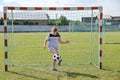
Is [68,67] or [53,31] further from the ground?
[53,31]

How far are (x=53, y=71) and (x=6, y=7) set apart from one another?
292cm

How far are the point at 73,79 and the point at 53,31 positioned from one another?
2.36 m

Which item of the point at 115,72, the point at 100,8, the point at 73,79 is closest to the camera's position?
the point at 73,79

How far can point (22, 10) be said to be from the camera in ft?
37.7

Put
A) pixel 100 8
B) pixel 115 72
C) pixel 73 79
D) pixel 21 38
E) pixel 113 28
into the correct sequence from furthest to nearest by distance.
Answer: pixel 113 28 → pixel 21 38 → pixel 100 8 → pixel 115 72 → pixel 73 79

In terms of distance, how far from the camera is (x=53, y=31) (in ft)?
36.2

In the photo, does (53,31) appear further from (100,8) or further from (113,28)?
(113,28)

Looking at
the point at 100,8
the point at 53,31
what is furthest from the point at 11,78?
the point at 100,8

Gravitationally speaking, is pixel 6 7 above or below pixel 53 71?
above

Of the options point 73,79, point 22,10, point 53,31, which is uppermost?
point 22,10

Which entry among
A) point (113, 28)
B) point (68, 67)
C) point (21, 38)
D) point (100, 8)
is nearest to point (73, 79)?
point (68, 67)

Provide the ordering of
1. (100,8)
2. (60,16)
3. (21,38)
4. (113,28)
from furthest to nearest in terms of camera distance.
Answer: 1. (113,28)
2. (21,38)
3. (60,16)
4. (100,8)

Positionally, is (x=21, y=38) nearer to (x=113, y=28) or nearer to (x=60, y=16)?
(x=113, y=28)

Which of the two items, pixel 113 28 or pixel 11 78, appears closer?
pixel 11 78
